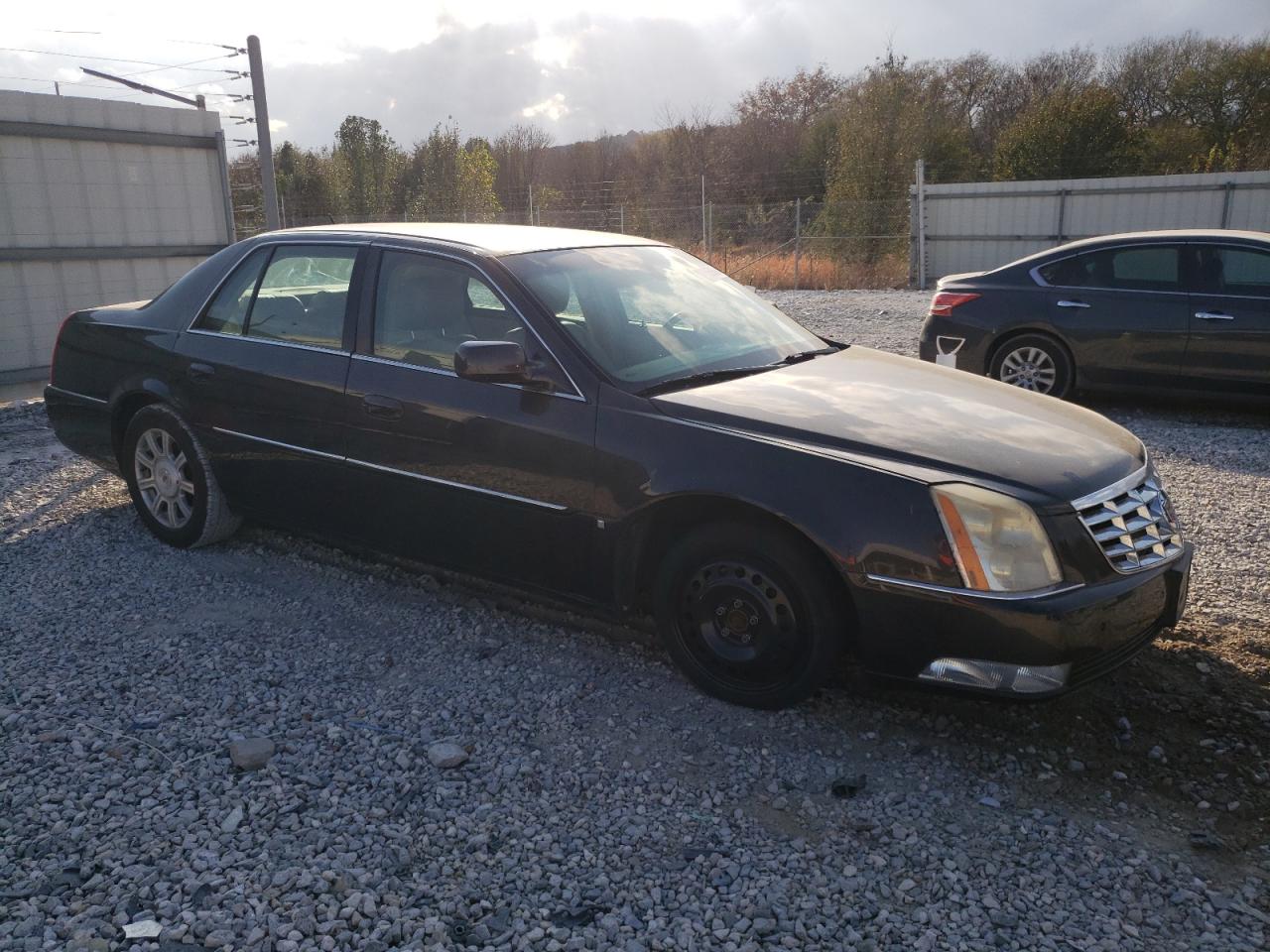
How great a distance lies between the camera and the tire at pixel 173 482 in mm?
5191

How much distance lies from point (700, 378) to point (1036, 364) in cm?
568

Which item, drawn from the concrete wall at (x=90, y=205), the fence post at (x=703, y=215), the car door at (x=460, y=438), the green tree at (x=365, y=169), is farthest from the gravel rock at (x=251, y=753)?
the green tree at (x=365, y=169)

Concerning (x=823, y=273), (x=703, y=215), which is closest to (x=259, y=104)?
(x=703, y=215)

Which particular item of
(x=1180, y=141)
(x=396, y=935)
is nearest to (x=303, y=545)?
(x=396, y=935)

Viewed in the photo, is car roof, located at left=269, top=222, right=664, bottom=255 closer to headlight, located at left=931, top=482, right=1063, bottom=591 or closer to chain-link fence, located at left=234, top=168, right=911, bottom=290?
headlight, located at left=931, top=482, right=1063, bottom=591

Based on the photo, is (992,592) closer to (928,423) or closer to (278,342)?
(928,423)

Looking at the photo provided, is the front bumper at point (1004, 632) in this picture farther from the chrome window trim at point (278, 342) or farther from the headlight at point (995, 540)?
the chrome window trim at point (278, 342)

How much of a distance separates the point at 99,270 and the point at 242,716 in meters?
10.1

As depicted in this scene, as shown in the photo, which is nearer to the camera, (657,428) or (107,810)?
(107,810)

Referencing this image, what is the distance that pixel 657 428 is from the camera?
3.68 metres

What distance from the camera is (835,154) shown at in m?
30.4

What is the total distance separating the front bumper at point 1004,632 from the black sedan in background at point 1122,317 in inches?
214

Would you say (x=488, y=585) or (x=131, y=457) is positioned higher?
(x=131, y=457)

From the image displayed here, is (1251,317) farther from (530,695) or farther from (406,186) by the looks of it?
(406,186)
